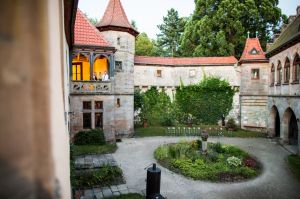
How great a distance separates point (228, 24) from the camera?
35219 mm

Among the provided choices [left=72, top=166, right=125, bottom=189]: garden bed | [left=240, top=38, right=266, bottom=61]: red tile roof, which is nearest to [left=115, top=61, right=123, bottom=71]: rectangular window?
[left=72, top=166, right=125, bottom=189]: garden bed

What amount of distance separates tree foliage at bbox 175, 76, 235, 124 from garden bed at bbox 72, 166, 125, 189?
16625mm

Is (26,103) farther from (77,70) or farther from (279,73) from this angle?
(279,73)

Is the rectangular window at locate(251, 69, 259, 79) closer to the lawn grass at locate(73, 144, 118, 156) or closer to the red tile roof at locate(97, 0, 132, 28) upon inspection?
the red tile roof at locate(97, 0, 132, 28)

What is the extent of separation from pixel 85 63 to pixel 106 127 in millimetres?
6120

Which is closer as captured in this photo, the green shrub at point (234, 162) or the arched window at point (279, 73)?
the green shrub at point (234, 162)

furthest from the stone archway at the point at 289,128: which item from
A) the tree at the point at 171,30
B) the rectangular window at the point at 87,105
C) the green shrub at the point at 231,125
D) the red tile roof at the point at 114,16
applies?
the tree at the point at 171,30

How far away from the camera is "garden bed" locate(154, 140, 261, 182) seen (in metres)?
12.8

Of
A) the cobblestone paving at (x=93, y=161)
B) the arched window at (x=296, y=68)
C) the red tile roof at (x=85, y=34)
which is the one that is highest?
the red tile roof at (x=85, y=34)

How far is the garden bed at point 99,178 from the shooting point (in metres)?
11.0

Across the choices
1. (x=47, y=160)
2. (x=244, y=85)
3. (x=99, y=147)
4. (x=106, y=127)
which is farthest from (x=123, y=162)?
(x=244, y=85)

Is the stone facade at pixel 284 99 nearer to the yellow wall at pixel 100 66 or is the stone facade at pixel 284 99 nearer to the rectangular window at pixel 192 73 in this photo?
the rectangular window at pixel 192 73

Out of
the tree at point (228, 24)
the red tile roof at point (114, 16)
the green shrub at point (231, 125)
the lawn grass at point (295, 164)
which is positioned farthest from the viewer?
the tree at point (228, 24)

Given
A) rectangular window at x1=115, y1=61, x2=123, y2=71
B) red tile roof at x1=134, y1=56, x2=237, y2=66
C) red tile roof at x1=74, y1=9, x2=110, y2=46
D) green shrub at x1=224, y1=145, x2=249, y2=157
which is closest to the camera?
green shrub at x1=224, y1=145, x2=249, y2=157
